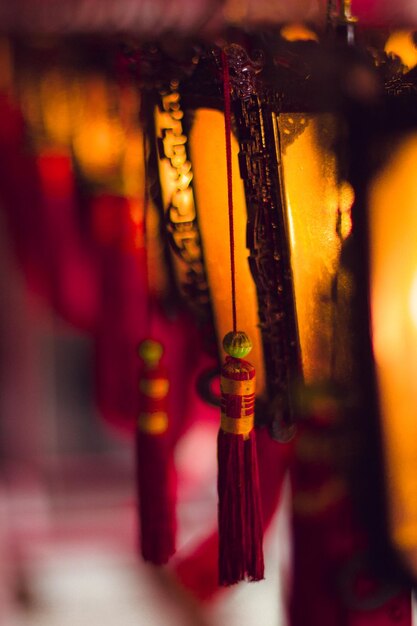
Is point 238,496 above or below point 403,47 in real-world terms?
below

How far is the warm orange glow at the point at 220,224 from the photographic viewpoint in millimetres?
658

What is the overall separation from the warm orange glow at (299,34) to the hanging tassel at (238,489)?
12.8 inches

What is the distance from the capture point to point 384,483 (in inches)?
26.2

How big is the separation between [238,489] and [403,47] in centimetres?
51

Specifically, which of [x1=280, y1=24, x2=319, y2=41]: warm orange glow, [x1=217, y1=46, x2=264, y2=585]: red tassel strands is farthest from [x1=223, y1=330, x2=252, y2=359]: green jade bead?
[x1=280, y1=24, x2=319, y2=41]: warm orange glow

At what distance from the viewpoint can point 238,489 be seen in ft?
2.05

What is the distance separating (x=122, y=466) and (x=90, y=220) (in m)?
0.39

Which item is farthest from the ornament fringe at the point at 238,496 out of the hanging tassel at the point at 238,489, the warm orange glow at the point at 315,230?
the warm orange glow at the point at 315,230

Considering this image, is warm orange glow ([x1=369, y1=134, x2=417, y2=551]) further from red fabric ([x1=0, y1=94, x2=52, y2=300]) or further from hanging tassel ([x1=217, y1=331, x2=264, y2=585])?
red fabric ([x1=0, y1=94, x2=52, y2=300])

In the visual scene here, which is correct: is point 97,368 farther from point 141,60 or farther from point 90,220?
point 141,60

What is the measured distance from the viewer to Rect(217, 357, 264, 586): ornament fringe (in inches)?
24.0

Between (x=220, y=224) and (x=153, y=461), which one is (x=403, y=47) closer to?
(x=220, y=224)

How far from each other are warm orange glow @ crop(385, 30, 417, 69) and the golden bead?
0.43 metres

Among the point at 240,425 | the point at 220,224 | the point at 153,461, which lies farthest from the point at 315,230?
the point at 153,461
